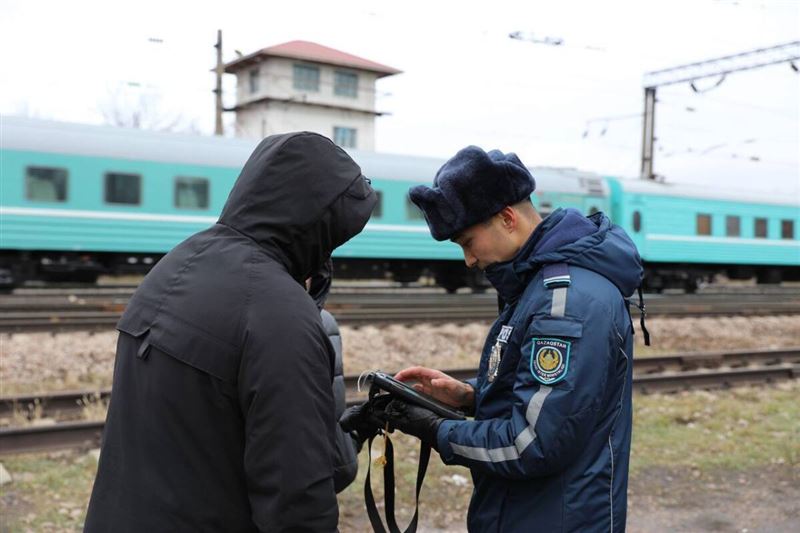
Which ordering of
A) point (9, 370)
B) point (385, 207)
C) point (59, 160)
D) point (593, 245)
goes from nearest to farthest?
point (593, 245) → point (9, 370) → point (59, 160) → point (385, 207)

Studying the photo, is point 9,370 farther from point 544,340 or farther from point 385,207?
point 385,207

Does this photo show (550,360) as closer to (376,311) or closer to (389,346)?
(389,346)

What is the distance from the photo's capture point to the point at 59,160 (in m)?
14.7

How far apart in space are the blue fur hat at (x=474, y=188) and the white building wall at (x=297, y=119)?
147ft

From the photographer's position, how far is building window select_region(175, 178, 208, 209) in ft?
51.8

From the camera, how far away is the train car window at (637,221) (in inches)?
840

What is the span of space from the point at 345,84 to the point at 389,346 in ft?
138

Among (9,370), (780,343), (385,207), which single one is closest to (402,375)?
(9,370)

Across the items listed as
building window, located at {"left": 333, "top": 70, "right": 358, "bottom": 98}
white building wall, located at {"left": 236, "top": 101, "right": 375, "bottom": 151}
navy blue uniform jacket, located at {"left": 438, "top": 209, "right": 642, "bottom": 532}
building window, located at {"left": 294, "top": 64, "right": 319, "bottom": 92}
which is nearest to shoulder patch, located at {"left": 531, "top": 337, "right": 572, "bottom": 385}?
navy blue uniform jacket, located at {"left": 438, "top": 209, "right": 642, "bottom": 532}

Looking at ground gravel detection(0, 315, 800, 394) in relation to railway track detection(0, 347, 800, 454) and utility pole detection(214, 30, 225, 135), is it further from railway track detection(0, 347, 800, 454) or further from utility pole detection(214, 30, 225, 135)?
utility pole detection(214, 30, 225, 135)

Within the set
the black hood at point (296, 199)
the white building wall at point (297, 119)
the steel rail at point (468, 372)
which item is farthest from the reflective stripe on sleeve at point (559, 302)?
the white building wall at point (297, 119)

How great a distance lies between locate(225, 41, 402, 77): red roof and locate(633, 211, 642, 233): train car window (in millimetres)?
31305

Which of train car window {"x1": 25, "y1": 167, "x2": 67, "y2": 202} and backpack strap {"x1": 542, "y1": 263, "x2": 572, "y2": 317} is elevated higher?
train car window {"x1": 25, "y1": 167, "x2": 67, "y2": 202}

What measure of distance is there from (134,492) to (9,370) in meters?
7.52
